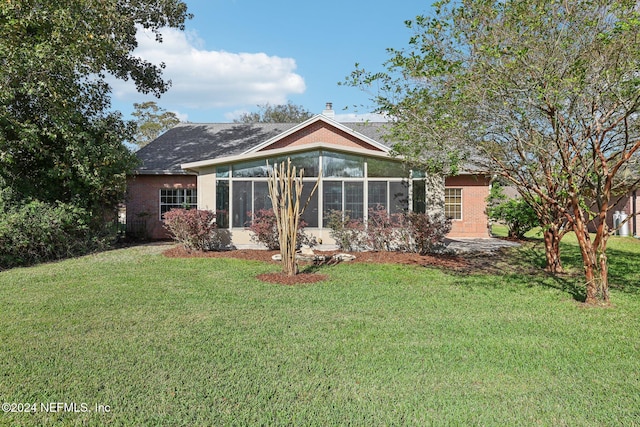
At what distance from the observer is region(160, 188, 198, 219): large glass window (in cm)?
1671

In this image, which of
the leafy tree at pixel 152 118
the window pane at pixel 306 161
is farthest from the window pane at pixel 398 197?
the leafy tree at pixel 152 118

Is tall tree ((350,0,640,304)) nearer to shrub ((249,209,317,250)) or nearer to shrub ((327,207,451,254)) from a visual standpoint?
shrub ((327,207,451,254))

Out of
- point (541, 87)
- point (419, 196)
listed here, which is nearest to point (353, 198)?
point (419, 196)

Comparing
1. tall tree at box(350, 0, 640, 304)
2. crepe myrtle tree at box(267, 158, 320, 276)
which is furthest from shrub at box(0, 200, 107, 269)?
tall tree at box(350, 0, 640, 304)

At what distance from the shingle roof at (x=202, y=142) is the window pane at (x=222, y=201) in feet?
14.1

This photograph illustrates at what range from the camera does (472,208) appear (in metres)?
17.4

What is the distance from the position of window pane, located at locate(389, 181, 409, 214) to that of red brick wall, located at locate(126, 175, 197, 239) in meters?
8.36

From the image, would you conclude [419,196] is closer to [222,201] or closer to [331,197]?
[331,197]

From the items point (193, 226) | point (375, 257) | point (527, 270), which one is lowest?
point (527, 270)

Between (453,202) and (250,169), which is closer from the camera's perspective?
(250,169)

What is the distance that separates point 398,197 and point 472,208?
20.3 ft

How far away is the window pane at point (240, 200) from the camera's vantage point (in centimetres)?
1272

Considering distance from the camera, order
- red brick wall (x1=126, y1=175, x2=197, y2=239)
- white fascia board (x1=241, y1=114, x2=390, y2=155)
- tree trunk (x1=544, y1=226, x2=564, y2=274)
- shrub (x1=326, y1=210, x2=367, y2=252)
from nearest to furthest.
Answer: tree trunk (x1=544, y1=226, x2=564, y2=274), shrub (x1=326, y1=210, x2=367, y2=252), white fascia board (x1=241, y1=114, x2=390, y2=155), red brick wall (x1=126, y1=175, x2=197, y2=239)

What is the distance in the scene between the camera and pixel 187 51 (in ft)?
64.5
